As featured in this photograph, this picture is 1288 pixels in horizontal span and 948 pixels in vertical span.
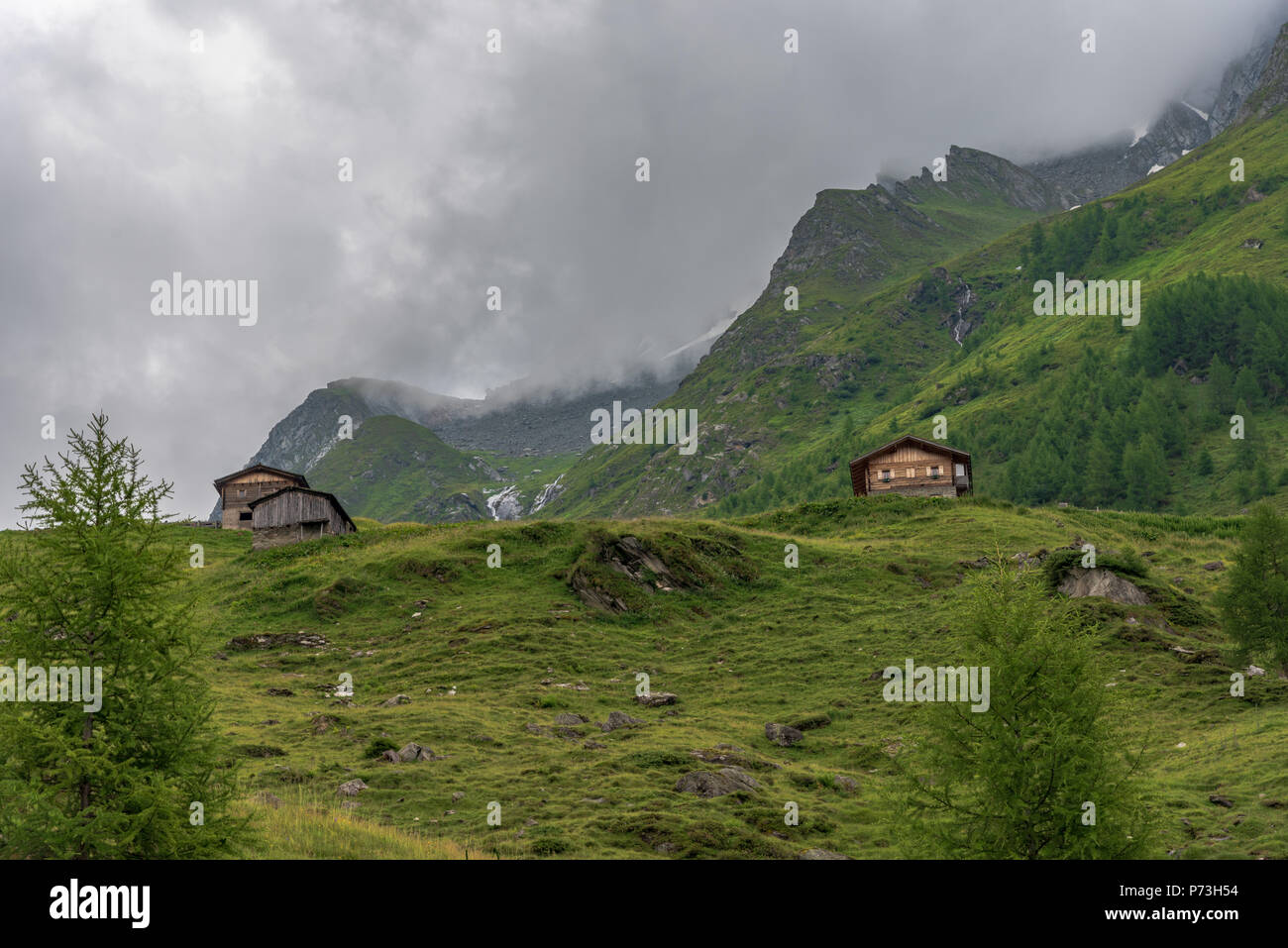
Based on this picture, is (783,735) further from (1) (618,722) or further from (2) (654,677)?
(2) (654,677)

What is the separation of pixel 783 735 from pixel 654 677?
33.1ft

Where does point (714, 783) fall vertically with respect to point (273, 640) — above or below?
below

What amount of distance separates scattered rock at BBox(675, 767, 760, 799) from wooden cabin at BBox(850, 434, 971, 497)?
238 feet

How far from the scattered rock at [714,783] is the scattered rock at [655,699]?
1127 cm

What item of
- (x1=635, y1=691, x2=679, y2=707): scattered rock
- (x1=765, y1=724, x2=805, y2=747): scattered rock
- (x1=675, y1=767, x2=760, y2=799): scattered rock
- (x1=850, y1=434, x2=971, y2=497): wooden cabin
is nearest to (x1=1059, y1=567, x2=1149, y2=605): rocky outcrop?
(x1=765, y1=724, x2=805, y2=747): scattered rock

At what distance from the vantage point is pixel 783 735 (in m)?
33.2

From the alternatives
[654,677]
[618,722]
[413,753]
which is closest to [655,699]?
[654,677]

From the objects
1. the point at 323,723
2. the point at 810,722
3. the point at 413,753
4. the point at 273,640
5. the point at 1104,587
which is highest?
the point at 1104,587

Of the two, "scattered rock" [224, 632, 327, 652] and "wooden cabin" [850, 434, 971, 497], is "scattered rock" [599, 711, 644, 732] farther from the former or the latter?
"wooden cabin" [850, 434, 971, 497]
